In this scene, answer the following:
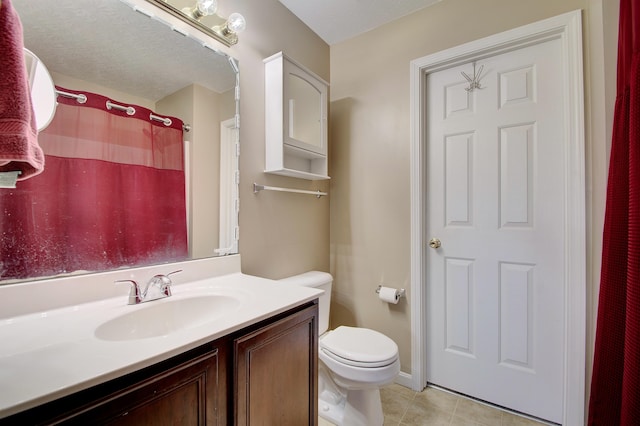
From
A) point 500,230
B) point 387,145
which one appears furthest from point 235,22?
point 500,230

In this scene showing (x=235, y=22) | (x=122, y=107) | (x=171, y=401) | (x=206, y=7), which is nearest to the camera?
(x=171, y=401)

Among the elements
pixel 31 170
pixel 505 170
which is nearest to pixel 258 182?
pixel 31 170

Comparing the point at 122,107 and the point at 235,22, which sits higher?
the point at 235,22

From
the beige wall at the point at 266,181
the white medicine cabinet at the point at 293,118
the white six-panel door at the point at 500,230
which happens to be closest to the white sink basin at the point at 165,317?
the beige wall at the point at 266,181

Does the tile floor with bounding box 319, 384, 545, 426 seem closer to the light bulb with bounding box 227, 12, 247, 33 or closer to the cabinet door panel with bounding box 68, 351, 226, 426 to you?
the cabinet door panel with bounding box 68, 351, 226, 426

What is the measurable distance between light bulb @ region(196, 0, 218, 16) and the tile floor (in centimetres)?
213

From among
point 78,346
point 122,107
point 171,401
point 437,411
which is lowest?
point 437,411

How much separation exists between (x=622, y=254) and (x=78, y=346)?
1623mm

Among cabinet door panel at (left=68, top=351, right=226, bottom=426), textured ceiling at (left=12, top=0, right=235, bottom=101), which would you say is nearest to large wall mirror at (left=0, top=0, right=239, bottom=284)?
textured ceiling at (left=12, top=0, right=235, bottom=101)

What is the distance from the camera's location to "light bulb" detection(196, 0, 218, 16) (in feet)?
3.93

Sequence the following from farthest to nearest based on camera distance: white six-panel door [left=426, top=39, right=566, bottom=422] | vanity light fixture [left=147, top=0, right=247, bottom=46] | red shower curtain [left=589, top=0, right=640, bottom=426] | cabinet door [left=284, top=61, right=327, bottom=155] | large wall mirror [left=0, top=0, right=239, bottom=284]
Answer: cabinet door [left=284, top=61, right=327, bottom=155] < white six-panel door [left=426, top=39, right=566, bottom=422] < vanity light fixture [left=147, top=0, right=247, bottom=46] < large wall mirror [left=0, top=0, right=239, bottom=284] < red shower curtain [left=589, top=0, right=640, bottom=426]

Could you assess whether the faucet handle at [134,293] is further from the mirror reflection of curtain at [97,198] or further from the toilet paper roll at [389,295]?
the toilet paper roll at [389,295]

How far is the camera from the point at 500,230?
160 centimetres

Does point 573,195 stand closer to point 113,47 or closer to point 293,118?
point 293,118
